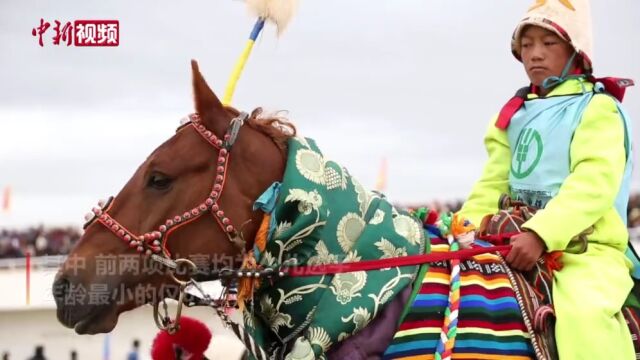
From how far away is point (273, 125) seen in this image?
393cm

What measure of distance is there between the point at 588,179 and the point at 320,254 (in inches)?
52.5

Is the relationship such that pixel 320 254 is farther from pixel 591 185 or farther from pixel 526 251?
pixel 591 185

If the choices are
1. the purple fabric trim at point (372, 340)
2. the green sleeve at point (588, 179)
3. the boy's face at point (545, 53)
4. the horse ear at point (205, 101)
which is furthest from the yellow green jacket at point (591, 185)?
the horse ear at point (205, 101)

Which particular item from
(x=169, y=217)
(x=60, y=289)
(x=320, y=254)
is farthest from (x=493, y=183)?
(x=60, y=289)

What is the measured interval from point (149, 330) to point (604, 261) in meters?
7.90

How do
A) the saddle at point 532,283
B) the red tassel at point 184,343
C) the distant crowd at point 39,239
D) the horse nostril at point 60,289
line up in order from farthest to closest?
1. the distant crowd at point 39,239
2. the red tassel at point 184,343
3. the saddle at point 532,283
4. the horse nostril at point 60,289

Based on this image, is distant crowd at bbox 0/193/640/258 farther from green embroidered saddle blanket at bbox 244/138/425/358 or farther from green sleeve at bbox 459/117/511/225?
green embroidered saddle blanket at bbox 244/138/425/358

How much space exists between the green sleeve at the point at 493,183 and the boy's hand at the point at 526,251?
89 centimetres

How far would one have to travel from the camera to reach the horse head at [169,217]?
3625mm

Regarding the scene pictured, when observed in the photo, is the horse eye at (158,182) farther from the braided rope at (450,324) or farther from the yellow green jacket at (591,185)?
the yellow green jacket at (591,185)

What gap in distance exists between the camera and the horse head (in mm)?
3625

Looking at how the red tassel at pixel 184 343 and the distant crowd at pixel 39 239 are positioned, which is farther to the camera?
the distant crowd at pixel 39 239

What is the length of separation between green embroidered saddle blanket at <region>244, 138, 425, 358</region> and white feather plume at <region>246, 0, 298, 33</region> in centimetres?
69

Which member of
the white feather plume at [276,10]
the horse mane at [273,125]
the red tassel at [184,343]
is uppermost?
the white feather plume at [276,10]
